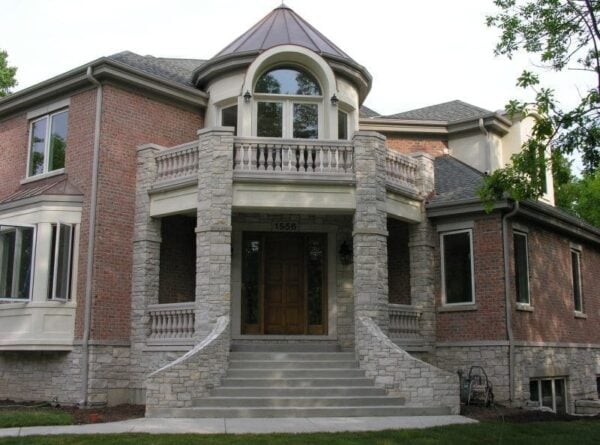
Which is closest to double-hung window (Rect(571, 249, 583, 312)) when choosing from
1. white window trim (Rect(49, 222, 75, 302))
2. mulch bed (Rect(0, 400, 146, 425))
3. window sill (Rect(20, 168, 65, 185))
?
mulch bed (Rect(0, 400, 146, 425))

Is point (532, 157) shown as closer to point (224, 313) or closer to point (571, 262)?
point (224, 313)

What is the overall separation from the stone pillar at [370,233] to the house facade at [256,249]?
0.04 m

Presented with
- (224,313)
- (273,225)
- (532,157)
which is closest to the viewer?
(532,157)

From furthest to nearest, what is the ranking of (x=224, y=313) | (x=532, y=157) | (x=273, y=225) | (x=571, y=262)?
(x=571, y=262)
(x=273, y=225)
(x=224, y=313)
(x=532, y=157)

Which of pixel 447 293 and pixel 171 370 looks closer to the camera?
pixel 171 370

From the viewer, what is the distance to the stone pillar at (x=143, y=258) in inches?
592

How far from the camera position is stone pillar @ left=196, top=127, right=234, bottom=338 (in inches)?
552

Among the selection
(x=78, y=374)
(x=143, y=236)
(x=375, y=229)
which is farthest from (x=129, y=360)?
(x=375, y=229)

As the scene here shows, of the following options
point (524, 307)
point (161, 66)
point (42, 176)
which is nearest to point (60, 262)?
point (42, 176)

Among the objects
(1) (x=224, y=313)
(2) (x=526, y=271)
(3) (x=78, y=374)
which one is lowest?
(3) (x=78, y=374)

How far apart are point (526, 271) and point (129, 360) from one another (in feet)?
30.6

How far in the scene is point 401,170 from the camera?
1644 centimetres

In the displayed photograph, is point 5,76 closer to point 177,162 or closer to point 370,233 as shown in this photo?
point 177,162

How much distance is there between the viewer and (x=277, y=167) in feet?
48.5
